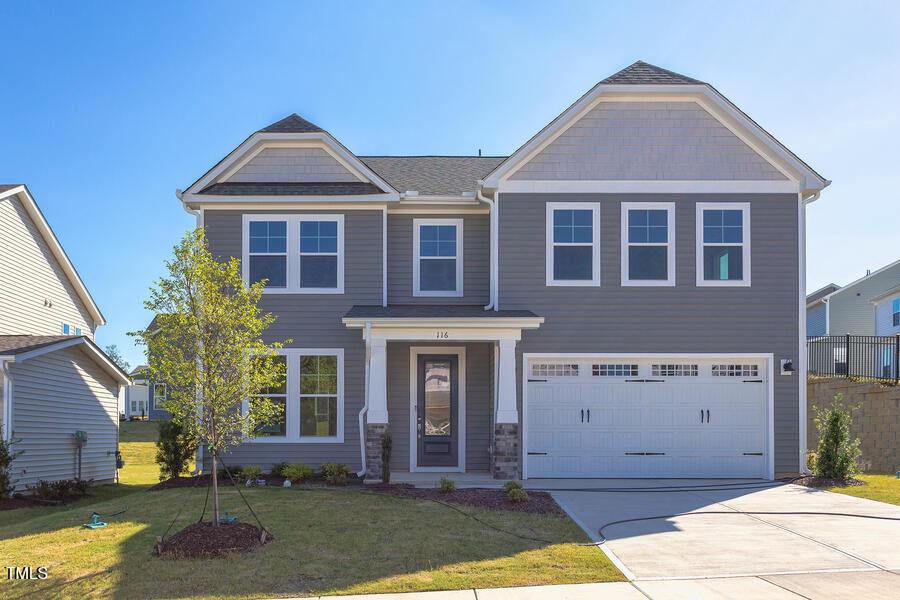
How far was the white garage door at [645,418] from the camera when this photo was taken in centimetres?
1442

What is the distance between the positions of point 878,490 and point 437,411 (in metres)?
8.12

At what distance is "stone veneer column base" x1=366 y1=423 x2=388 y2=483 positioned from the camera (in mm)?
13383

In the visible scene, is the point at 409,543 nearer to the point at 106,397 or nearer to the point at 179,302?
the point at 179,302

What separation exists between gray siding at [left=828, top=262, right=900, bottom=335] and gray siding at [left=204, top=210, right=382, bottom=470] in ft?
91.1

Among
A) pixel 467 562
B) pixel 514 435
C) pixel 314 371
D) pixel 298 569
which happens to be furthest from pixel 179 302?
pixel 514 435

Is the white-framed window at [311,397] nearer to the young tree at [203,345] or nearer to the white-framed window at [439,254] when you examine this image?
the white-framed window at [439,254]

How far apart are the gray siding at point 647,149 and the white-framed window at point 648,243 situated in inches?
26.8

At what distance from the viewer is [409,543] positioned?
28.0 ft

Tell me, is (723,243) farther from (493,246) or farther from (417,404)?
(417,404)

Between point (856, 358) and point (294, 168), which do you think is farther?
point (856, 358)

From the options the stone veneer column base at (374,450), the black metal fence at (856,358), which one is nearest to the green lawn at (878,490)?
the black metal fence at (856,358)

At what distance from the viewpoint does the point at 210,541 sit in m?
8.41

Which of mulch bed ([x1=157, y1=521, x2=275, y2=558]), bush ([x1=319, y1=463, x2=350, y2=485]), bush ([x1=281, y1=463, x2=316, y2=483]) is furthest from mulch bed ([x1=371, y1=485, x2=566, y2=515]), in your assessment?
mulch bed ([x1=157, y1=521, x2=275, y2=558])

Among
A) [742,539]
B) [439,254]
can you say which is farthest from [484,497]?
[439,254]
